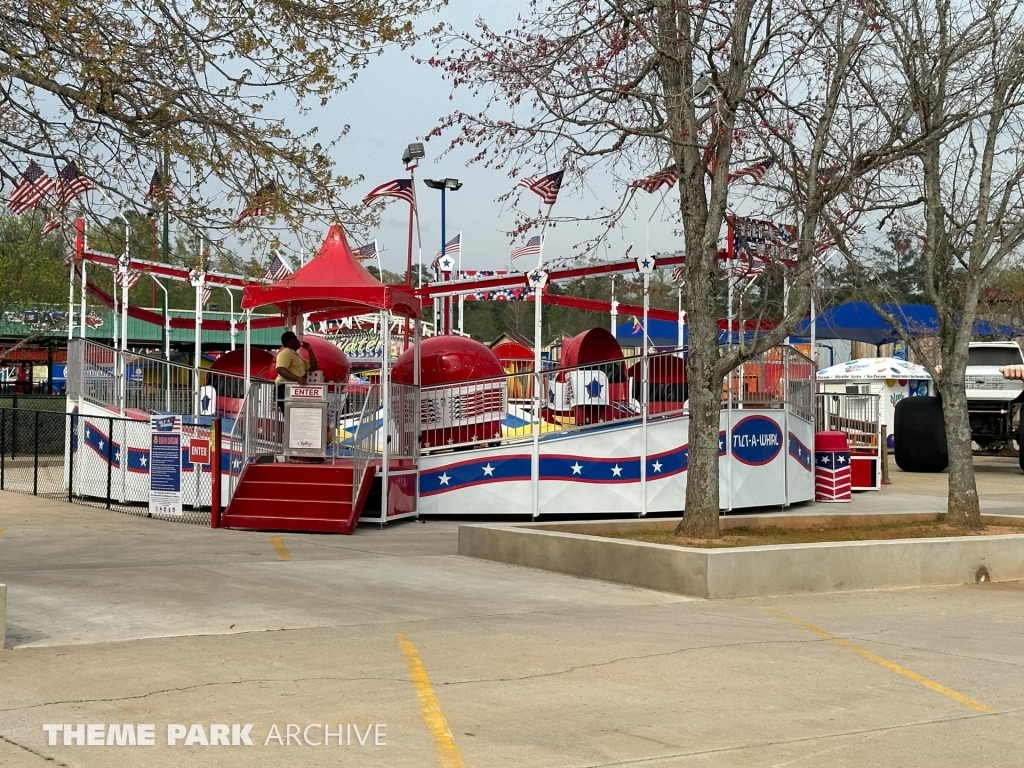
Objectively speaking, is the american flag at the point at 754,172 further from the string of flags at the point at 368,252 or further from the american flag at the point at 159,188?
the string of flags at the point at 368,252

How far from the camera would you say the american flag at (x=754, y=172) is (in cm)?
1288

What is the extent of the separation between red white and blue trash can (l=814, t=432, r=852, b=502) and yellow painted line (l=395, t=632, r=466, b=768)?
45.8ft

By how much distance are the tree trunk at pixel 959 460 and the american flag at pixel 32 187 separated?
10.00 m

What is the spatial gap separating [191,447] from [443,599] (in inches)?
361

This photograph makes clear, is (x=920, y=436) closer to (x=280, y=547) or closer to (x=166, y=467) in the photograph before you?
(x=166, y=467)

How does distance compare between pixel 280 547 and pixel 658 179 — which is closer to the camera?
pixel 658 179

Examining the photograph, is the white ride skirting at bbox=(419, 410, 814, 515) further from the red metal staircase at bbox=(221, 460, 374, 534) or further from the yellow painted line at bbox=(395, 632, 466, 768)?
the yellow painted line at bbox=(395, 632, 466, 768)

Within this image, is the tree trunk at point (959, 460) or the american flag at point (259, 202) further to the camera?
the tree trunk at point (959, 460)

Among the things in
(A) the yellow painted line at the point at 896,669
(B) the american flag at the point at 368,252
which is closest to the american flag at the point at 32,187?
(A) the yellow painted line at the point at 896,669

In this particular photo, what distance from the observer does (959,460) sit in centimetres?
1400

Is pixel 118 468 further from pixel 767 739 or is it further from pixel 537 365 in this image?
pixel 767 739

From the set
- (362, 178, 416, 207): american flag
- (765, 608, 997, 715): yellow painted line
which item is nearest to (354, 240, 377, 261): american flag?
(362, 178, 416, 207): american flag

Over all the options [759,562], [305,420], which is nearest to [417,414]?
[305,420]

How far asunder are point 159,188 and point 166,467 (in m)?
7.21
